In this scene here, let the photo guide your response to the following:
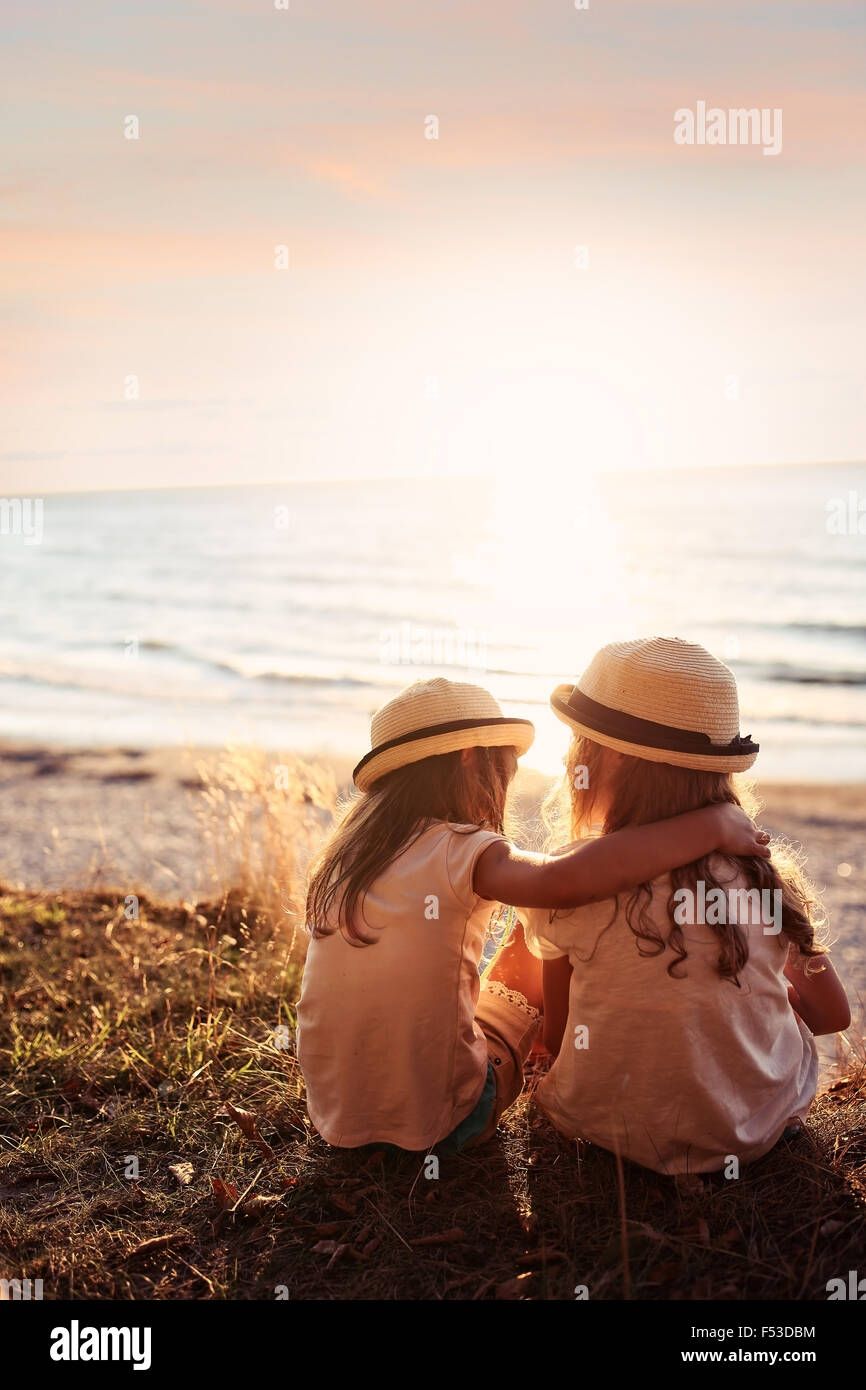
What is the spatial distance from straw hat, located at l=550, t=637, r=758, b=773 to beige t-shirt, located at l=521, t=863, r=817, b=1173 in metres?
0.31

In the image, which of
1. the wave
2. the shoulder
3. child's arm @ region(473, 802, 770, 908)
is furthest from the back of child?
the wave

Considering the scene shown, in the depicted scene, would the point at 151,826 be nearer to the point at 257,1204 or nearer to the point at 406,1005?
the point at 257,1204

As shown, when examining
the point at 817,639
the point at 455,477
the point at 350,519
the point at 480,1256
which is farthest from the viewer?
the point at 455,477

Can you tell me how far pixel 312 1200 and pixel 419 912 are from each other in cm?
94

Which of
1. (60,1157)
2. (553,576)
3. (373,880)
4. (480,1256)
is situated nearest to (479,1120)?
(480,1256)

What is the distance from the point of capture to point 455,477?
96312mm

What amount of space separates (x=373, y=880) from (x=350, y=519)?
146 feet

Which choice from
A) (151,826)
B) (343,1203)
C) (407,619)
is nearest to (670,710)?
(343,1203)

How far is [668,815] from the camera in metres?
2.69

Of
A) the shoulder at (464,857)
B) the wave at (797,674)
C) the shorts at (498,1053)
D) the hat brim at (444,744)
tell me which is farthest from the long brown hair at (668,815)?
the wave at (797,674)

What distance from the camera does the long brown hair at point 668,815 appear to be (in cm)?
258

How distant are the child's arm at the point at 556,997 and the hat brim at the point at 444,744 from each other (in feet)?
2.00

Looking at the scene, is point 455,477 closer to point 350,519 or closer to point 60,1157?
point 350,519

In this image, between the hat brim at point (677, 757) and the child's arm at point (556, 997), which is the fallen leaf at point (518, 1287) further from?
the hat brim at point (677, 757)
